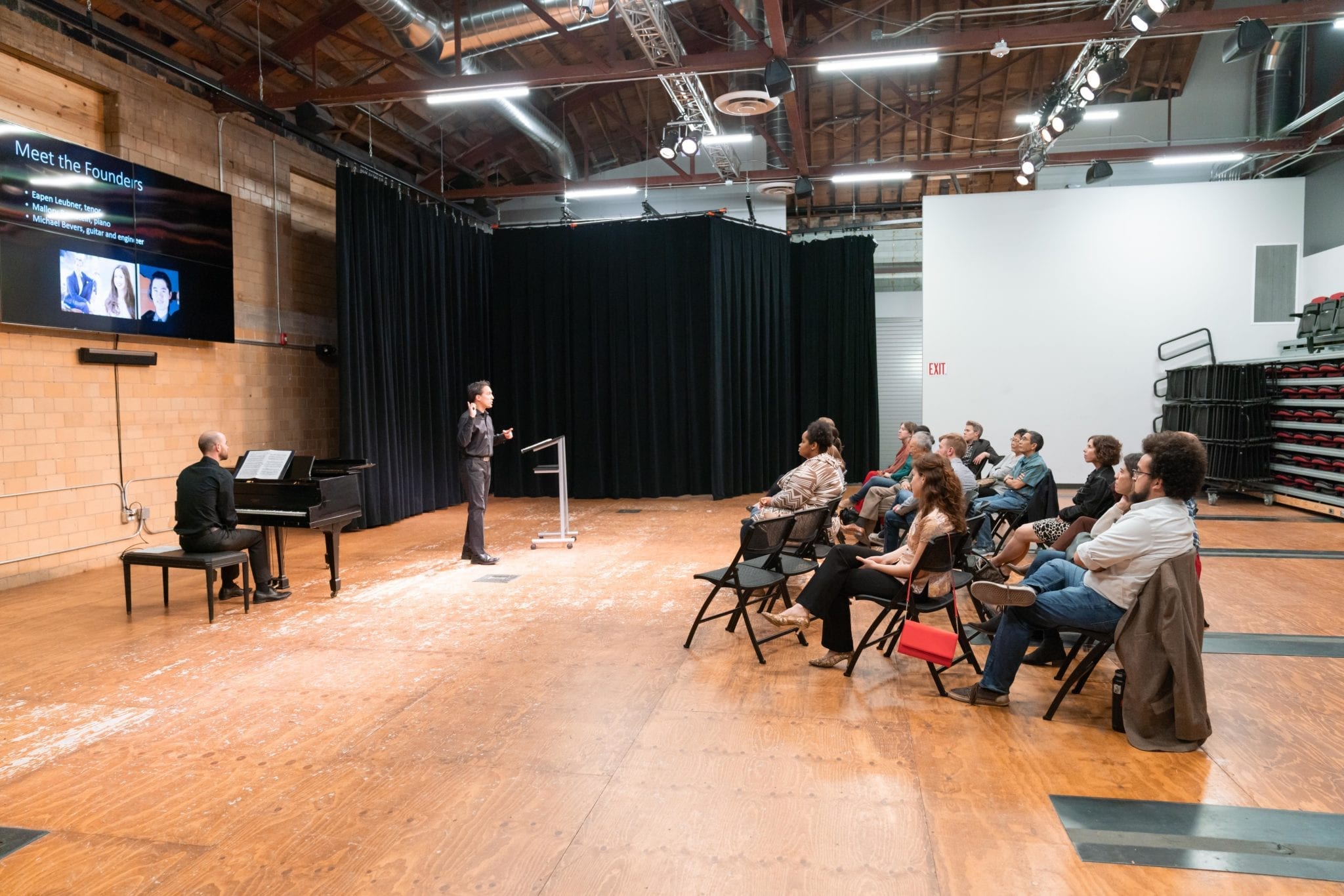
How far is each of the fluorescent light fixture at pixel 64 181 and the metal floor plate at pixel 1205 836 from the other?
23.3ft

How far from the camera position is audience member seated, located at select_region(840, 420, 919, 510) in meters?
6.98

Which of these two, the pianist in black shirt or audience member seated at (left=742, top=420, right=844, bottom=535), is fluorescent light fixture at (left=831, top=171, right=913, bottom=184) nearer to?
audience member seated at (left=742, top=420, right=844, bottom=535)

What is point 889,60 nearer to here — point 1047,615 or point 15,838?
point 1047,615

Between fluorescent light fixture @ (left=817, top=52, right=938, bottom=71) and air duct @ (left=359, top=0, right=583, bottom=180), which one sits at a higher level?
air duct @ (left=359, top=0, right=583, bottom=180)

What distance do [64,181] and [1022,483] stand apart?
290 inches

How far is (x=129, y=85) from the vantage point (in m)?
6.55

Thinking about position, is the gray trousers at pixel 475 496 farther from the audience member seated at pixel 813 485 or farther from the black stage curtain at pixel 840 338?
the black stage curtain at pixel 840 338

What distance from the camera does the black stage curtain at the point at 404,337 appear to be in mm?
8531

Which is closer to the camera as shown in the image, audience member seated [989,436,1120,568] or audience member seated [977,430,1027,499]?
audience member seated [989,436,1120,568]

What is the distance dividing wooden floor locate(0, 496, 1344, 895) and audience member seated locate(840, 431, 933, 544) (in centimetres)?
227

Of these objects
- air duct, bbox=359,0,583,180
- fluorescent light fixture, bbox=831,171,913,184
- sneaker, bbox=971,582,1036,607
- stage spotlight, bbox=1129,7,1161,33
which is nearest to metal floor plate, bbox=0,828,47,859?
sneaker, bbox=971,582,1036,607

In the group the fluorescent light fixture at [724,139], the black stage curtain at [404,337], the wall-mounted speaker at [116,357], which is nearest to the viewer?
the wall-mounted speaker at [116,357]

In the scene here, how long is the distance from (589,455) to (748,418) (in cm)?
231

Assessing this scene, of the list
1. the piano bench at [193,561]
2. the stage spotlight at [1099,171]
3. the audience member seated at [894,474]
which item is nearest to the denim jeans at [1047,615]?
the audience member seated at [894,474]
